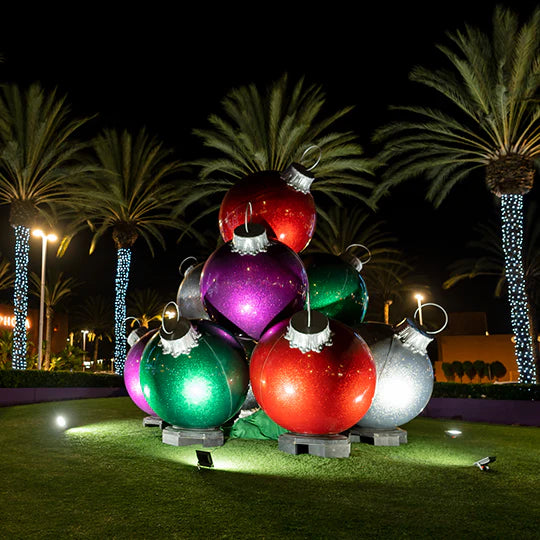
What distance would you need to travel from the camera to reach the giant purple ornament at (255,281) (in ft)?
22.7

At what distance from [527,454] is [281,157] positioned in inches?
539

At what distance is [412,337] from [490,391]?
28.4ft

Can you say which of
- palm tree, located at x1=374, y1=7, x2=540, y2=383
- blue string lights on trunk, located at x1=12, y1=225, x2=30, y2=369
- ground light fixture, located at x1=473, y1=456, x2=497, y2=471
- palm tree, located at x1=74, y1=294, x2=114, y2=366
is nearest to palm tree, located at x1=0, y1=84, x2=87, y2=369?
blue string lights on trunk, located at x1=12, y1=225, x2=30, y2=369

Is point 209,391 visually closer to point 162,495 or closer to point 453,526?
point 162,495

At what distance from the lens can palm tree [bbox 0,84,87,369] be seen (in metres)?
18.8

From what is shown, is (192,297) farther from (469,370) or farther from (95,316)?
(95,316)

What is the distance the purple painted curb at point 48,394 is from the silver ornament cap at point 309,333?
1224 centimetres

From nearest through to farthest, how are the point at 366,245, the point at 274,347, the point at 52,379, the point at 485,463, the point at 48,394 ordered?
the point at 485,463
the point at 274,347
the point at 48,394
the point at 52,379
the point at 366,245

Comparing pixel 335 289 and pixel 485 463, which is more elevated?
pixel 335 289

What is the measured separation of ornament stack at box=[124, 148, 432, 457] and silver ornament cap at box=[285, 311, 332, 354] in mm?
11

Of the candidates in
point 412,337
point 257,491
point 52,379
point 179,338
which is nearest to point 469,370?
point 52,379

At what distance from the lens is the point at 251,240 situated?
6.96m

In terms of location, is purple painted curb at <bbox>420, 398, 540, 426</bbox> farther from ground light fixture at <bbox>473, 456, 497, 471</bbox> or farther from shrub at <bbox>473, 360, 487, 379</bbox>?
shrub at <bbox>473, 360, 487, 379</bbox>

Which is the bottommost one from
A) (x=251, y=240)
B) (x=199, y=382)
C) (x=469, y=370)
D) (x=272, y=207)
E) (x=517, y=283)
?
(x=469, y=370)
